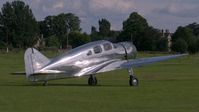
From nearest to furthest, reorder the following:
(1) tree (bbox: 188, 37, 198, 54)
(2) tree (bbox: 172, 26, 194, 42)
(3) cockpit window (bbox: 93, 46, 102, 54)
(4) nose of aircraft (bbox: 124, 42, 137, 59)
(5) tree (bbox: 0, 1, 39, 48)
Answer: (3) cockpit window (bbox: 93, 46, 102, 54) < (4) nose of aircraft (bbox: 124, 42, 137, 59) < (1) tree (bbox: 188, 37, 198, 54) < (2) tree (bbox: 172, 26, 194, 42) < (5) tree (bbox: 0, 1, 39, 48)

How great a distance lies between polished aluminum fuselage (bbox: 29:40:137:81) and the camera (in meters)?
23.2

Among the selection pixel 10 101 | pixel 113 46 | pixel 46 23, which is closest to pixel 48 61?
pixel 113 46

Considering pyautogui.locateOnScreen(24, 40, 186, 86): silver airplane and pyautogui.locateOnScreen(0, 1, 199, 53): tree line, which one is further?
pyautogui.locateOnScreen(0, 1, 199, 53): tree line

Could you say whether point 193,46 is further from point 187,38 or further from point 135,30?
point 135,30

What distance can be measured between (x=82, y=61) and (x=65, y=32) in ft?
529

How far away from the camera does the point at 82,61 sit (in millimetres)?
24438

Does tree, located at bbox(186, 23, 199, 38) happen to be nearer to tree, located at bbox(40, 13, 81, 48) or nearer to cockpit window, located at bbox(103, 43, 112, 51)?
tree, located at bbox(40, 13, 81, 48)

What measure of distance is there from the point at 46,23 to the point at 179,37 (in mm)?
66263

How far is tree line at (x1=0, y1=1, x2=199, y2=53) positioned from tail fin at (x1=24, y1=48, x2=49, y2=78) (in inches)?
3232

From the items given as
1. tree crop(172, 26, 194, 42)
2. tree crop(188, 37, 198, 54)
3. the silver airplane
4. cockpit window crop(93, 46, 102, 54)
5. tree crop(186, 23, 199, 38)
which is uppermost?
tree crop(186, 23, 199, 38)

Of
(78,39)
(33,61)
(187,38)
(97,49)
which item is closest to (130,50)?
(97,49)

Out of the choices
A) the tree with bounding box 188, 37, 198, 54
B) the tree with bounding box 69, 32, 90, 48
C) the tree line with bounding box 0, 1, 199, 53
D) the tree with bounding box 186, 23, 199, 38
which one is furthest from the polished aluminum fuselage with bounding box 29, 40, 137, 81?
the tree with bounding box 186, 23, 199, 38

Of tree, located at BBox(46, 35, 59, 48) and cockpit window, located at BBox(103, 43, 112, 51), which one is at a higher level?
tree, located at BBox(46, 35, 59, 48)

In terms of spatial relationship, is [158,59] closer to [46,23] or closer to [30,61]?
[30,61]
